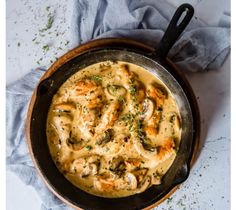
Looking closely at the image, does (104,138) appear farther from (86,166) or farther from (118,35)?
(118,35)

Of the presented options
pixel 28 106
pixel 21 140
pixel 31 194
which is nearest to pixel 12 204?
pixel 31 194

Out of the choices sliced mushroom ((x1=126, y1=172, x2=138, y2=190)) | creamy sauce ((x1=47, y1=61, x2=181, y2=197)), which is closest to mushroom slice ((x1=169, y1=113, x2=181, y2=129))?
creamy sauce ((x1=47, y1=61, x2=181, y2=197))

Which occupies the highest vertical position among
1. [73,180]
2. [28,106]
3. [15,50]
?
[15,50]

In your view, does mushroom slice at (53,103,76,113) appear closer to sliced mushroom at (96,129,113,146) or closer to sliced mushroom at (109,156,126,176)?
sliced mushroom at (96,129,113,146)

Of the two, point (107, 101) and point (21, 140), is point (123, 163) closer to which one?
point (107, 101)

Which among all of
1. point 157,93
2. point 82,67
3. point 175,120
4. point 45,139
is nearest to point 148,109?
point 157,93
